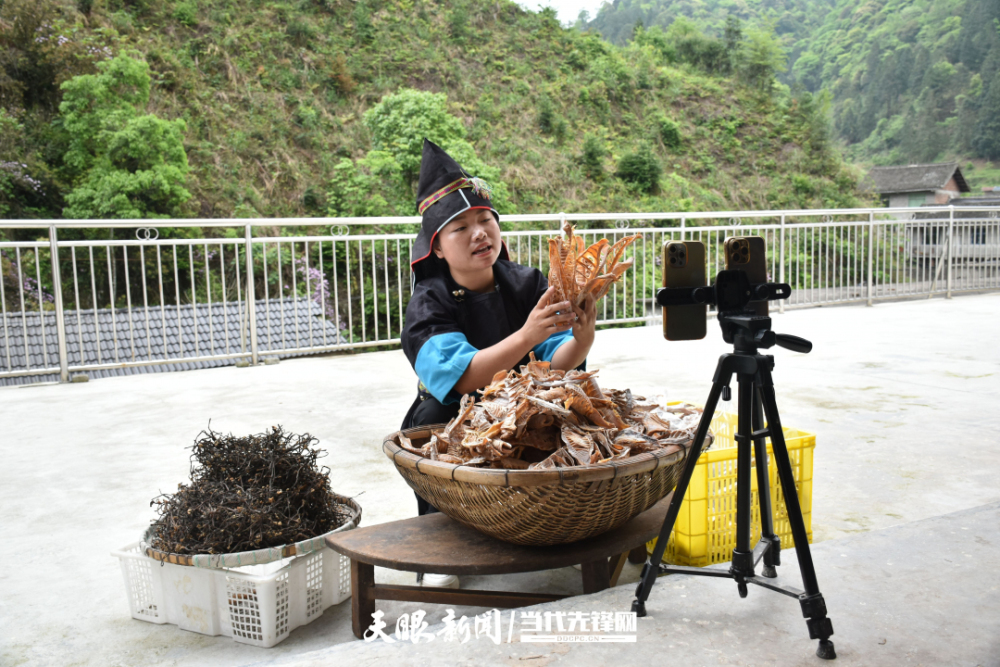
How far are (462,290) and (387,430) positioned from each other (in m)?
1.72

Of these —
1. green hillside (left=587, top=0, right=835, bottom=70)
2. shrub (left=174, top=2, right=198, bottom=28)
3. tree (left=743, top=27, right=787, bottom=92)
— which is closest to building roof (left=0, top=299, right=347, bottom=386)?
shrub (left=174, top=2, right=198, bottom=28)

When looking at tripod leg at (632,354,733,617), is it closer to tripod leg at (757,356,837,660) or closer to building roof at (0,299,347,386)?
tripod leg at (757,356,837,660)

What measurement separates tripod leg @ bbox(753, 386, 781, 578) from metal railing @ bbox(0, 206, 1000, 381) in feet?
7.61

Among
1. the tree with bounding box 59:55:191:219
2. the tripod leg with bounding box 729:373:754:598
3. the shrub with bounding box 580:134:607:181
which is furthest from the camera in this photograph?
the shrub with bounding box 580:134:607:181

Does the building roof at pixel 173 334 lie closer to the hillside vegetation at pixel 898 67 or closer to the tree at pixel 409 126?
the tree at pixel 409 126

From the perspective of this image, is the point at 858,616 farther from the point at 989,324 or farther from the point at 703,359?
the point at 989,324

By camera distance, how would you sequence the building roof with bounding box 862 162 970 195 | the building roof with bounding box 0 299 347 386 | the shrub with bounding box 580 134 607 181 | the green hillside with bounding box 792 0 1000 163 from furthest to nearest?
the green hillside with bounding box 792 0 1000 163, the building roof with bounding box 862 162 970 195, the shrub with bounding box 580 134 607 181, the building roof with bounding box 0 299 347 386

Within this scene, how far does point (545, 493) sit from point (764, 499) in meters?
0.54

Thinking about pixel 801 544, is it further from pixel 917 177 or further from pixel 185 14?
pixel 917 177

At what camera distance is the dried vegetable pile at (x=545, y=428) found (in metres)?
1.76

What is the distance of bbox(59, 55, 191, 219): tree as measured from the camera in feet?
41.5

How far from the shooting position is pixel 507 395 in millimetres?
1897

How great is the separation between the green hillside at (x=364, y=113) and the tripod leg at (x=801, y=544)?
43.5ft

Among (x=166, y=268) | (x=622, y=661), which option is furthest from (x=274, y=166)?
(x=622, y=661)
